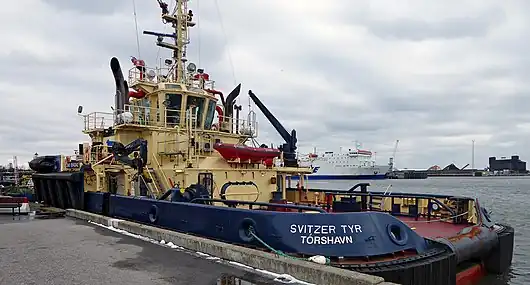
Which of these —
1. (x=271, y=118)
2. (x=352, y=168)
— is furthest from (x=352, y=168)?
(x=271, y=118)

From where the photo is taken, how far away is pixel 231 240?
7.67 meters

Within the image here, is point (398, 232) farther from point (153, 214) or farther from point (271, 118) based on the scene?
point (271, 118)

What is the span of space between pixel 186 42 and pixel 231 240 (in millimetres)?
9682

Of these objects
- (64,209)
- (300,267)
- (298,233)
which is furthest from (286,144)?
(300,267)

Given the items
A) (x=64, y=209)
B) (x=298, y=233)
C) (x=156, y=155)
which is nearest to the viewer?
(x=298, y=233)

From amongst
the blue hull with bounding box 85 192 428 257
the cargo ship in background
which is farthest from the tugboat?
the cargo ship in background

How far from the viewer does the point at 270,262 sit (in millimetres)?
6242

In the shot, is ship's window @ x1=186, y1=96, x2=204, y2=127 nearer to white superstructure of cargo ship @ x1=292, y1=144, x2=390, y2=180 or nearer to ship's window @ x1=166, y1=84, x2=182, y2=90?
ship's window @ x1=166, y1=84, x2=182, y2=90

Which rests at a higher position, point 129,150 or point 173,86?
point 173,86

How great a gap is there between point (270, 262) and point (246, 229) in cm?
→ 130

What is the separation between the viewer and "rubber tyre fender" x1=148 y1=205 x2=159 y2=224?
970 centimetres

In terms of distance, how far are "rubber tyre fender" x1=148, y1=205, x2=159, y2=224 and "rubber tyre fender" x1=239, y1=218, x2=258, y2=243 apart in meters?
3.02

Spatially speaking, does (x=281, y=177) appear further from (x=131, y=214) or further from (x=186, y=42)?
(x=186, y=42)

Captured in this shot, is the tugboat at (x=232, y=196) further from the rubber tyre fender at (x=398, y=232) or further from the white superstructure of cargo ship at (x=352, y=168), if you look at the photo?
the white superstructure of cargo ship at (x=352, y=168)
